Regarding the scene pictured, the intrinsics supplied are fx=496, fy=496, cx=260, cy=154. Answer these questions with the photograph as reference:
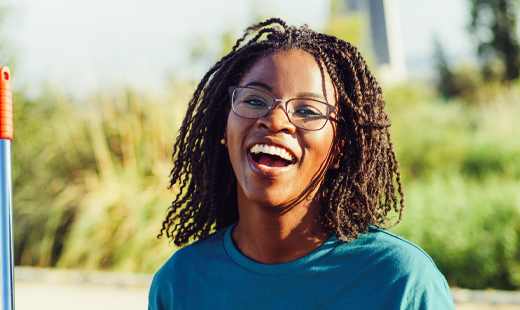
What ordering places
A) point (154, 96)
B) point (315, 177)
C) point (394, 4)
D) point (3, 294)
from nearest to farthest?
point (3, 294), point (315, 177), point (154, 96), point (394, 4)

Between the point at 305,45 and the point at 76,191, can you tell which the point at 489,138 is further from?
the point at 305,45

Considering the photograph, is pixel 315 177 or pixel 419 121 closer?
pixel 315 177

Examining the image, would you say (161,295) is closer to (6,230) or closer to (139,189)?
(6,230)

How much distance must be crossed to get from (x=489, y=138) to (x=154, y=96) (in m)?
5.72

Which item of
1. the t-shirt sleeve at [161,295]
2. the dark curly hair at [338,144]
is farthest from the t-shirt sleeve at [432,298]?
the t-shirt sleeve at [161,295]

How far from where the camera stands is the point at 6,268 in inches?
69.8

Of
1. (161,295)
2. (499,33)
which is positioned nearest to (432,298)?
(161,295)

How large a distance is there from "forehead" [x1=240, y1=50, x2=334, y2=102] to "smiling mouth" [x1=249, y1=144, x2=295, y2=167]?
8.5 inches

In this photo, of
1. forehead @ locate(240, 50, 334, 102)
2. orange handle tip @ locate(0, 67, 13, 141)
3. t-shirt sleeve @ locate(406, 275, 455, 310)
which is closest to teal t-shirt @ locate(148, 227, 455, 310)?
t-shirt sleeve @ locate(406, 275, 455, 310)

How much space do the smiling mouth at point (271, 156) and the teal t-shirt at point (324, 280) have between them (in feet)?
1.15

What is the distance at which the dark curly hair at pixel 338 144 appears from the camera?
196 cm

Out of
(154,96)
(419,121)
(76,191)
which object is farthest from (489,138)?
(76,191)

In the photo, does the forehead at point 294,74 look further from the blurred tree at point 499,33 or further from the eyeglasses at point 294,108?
the blurred tree at point 499,33

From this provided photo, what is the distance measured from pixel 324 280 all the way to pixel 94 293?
3958mm
